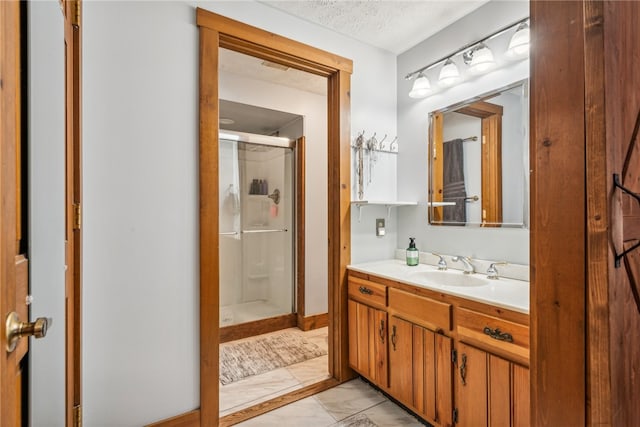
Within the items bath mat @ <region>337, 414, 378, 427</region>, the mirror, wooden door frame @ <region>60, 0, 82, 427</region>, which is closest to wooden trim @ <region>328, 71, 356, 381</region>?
bath mat @ <region>337, 414, 378, 427</region>

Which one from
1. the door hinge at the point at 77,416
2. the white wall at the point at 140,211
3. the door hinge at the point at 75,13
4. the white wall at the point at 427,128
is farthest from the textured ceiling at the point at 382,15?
the door hinge at the point at 77,416

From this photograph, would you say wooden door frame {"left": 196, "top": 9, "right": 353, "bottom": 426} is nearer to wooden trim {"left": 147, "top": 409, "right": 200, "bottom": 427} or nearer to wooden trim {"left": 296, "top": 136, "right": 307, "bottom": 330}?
wooden trim {"left": 147, "top": 409, "right": 200, "bottom": 427}

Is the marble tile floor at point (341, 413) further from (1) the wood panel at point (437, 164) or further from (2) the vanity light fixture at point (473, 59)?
(2) the vanity light fixture at point (473, 59)

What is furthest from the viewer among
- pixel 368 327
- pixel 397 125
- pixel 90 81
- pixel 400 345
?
pixel 397 125

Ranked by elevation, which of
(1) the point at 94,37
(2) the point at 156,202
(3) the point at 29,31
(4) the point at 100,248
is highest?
(1) the point at 94,37

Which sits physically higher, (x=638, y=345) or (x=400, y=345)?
(x=638, y=345)

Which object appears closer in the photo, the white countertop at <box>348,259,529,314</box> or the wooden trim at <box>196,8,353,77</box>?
the white countertop at <box>348,259,529,314</box>

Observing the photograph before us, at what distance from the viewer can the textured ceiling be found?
195 centimetres

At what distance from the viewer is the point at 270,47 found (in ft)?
6.37

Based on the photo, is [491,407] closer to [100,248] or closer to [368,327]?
[368,327]

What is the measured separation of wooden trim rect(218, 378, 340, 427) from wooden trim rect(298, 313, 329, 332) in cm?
98

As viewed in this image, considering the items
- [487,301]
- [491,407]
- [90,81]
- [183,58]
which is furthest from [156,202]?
[491,407]

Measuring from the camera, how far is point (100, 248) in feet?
4.92

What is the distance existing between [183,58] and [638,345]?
7.03 feet
